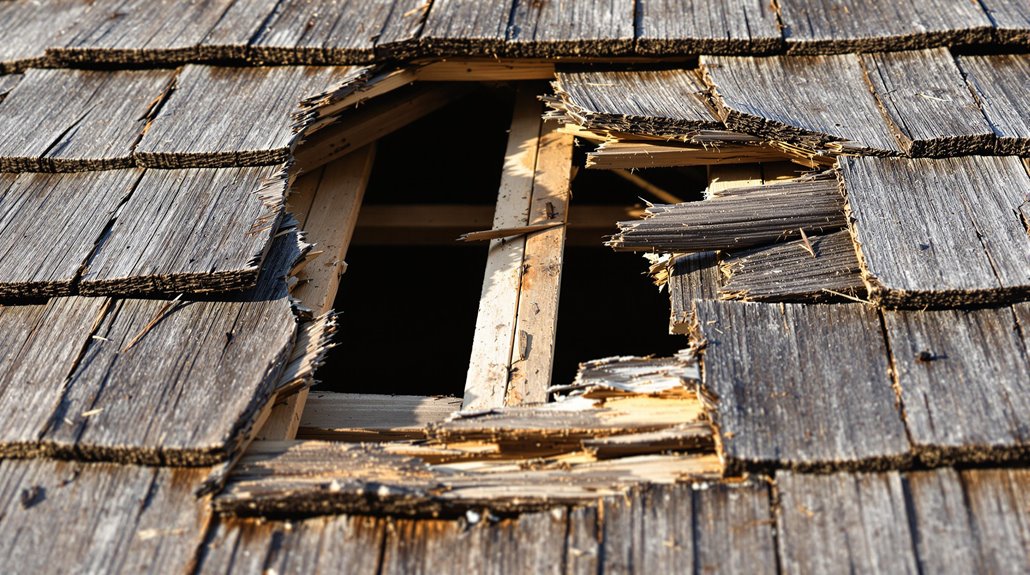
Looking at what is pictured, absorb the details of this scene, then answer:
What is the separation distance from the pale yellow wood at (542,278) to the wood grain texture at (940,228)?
87 cm

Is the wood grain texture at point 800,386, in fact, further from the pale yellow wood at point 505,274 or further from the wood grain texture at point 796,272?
the pale yellow wood at point 505,274

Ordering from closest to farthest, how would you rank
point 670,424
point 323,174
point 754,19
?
1. point 670,424
2. point 754,19
3. point 323,174

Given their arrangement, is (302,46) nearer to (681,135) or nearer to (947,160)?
(681,135)

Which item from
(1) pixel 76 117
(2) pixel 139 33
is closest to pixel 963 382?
(1) pixel 76 117

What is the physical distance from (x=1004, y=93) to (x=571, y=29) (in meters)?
1.33

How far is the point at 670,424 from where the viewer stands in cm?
211

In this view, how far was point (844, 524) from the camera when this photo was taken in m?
1.86

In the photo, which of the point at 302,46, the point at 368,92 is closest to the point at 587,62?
the point at 368,92

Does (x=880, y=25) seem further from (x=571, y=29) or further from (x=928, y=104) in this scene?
(x=571, y=29)

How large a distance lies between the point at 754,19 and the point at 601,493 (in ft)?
5.96

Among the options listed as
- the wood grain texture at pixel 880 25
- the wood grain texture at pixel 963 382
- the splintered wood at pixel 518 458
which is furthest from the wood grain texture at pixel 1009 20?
the splintered wood at pixel 518 458

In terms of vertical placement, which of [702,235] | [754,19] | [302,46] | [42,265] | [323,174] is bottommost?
[42,265]

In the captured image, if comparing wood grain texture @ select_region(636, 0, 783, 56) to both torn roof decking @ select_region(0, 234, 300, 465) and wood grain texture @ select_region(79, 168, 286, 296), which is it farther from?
torn roof decking @ select_region(0, 234, 300, 465)

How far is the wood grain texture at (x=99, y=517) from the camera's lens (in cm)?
195
